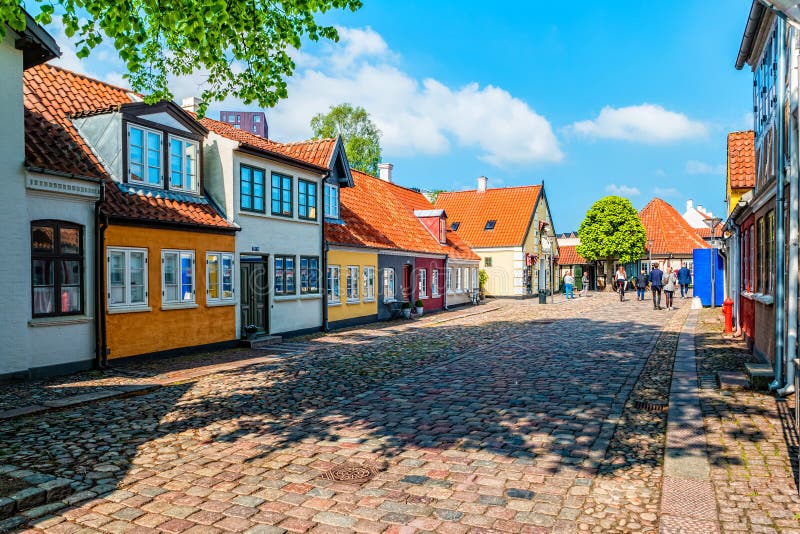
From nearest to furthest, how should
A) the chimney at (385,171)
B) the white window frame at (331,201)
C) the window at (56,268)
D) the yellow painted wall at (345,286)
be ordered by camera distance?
the window at (56,268) → the yellow painted wall at (345,286) → the white window frame at (331,201) → the chimney at (385,171)

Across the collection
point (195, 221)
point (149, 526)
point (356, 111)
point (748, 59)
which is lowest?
point (149, 526)

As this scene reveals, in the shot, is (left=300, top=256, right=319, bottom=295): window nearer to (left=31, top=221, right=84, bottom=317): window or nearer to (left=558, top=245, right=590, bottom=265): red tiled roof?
(left=31, top=221, right=84, bottom=317): window

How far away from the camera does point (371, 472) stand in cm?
554

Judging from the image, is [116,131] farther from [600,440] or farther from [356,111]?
[356,111]

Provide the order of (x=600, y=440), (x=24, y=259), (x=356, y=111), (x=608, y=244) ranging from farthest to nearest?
(x=608, y=244) < (x=356, y=111) < (x=24, y=259) < (x=600, y=440)

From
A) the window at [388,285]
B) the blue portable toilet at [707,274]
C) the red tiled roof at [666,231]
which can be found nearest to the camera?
the window at [388,285]

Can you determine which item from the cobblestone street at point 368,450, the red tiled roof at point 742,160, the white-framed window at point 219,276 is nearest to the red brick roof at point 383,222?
the white-framed window at point 219,276

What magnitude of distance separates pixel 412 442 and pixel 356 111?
41.1 meters

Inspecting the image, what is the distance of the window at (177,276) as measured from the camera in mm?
13180

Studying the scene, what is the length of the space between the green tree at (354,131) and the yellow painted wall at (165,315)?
30.9 m

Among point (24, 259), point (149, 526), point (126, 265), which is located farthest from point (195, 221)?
point (149, 526)

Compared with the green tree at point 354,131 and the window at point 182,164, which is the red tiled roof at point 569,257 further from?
the window at point 182,164

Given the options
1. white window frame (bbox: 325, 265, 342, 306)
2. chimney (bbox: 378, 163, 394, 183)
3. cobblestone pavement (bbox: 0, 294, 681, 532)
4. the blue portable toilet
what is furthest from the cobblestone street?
chimney (bbox: 378, 163, 394, 183)

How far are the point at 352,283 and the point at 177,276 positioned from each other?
317 inches
